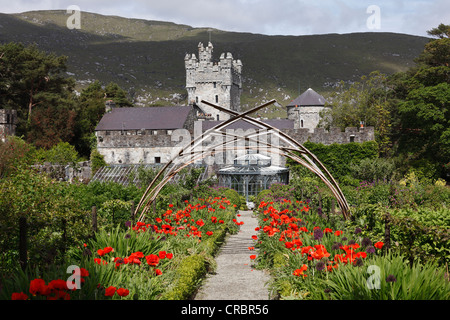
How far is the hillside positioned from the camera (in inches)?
4970

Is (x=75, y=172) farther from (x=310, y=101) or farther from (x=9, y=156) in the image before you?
(x=310, y=101)

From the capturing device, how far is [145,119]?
148 ft

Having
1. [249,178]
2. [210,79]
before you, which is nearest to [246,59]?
[210,79]

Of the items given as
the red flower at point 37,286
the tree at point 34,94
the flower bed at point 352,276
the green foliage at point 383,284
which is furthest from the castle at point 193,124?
the red flower at point 37,286

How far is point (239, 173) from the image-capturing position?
23734mm

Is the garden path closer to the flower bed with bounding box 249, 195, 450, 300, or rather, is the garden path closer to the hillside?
the flower bed with bounding box 249, 195, 450, 300

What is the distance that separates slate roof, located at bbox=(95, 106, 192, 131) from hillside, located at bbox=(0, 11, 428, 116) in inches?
2630

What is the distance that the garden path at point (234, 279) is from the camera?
6.99m

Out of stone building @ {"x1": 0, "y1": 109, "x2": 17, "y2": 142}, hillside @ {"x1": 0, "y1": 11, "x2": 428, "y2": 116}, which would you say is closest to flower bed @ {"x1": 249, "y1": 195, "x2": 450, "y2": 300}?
stone building @ {"x1": 0, "y1": 109, "x2": 17, "y2": 142}

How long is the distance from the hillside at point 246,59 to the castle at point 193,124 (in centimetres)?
4366

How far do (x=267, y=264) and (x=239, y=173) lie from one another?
49.9 ft

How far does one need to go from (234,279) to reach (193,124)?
1518 inches

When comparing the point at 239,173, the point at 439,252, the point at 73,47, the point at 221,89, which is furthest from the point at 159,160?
the point at 73,47
